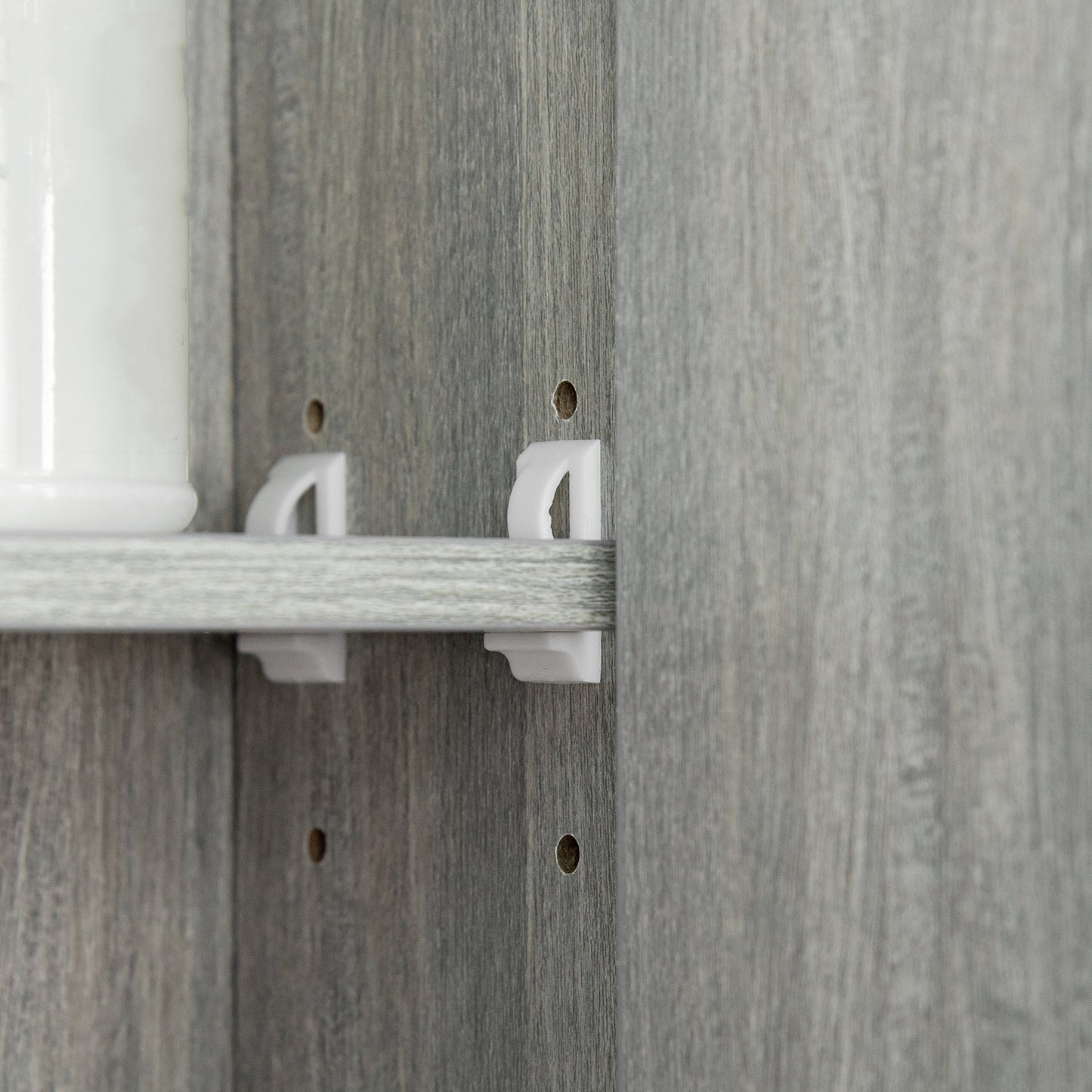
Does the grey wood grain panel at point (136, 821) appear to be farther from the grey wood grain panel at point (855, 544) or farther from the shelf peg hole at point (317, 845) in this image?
the grey wood grain panel at point (855, 544)

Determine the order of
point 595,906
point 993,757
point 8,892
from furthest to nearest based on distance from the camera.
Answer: point 8,892 → point 595,906 → point 993,757

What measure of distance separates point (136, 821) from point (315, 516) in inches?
5.4

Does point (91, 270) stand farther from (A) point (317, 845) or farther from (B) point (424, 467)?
(A) point (317, 845)

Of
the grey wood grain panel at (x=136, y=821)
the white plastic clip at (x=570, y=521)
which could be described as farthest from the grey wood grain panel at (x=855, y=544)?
the grey wood grain panel at (x=136, y=821)

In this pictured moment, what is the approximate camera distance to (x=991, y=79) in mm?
307

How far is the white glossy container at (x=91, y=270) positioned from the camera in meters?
0.41

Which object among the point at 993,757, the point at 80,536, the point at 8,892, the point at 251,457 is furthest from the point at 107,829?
the point at 993,757

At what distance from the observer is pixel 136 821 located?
0.57 metres

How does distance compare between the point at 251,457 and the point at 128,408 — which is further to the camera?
the point at 251,457

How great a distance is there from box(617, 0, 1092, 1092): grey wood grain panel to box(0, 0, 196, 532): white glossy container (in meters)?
0.15

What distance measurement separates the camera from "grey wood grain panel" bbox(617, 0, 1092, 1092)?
0.30 meters

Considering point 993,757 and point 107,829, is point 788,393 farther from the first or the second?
point 107,829

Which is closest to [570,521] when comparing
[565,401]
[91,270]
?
[565,401]

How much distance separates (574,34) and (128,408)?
17cm
